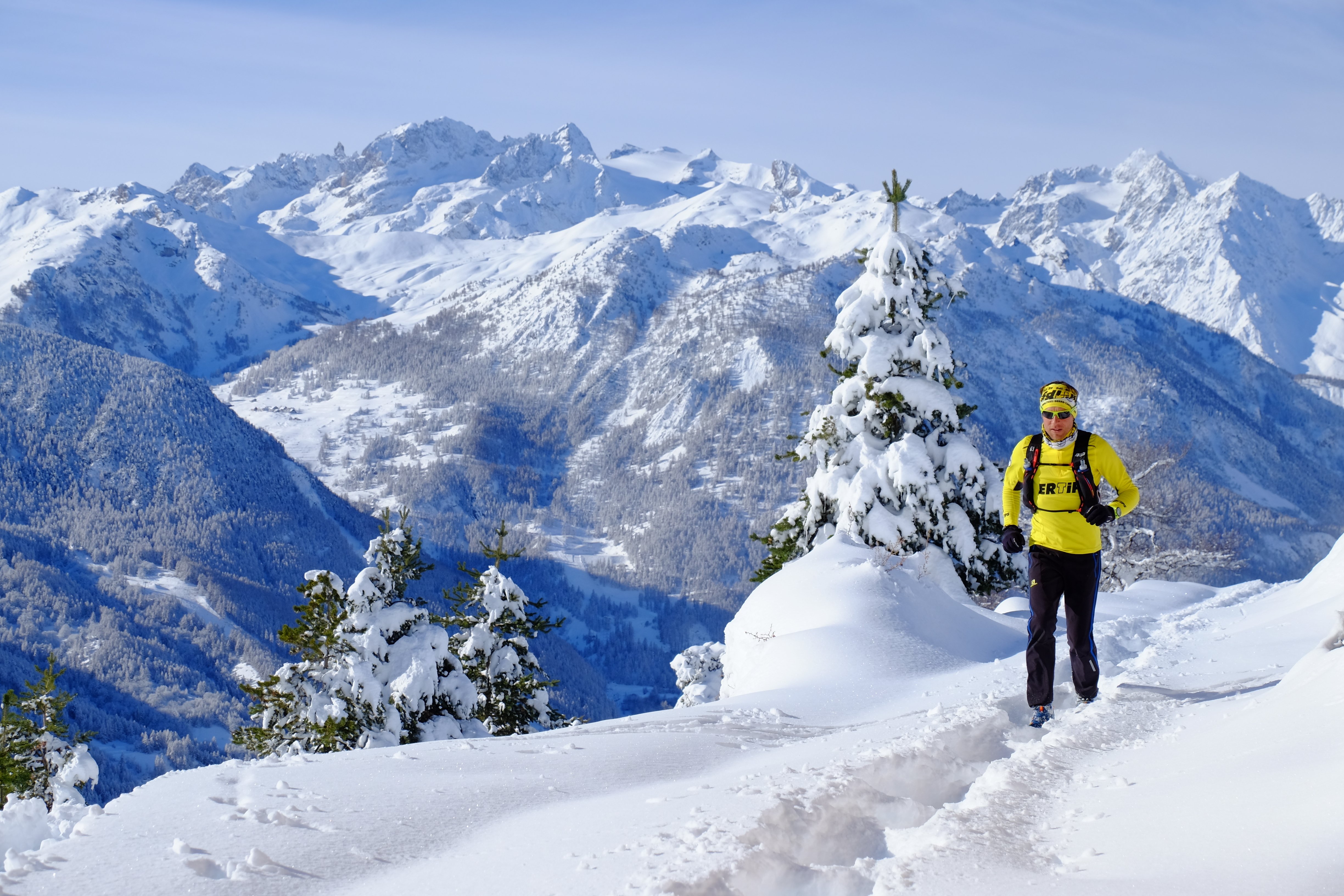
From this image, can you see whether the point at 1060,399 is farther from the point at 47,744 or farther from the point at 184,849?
the point at 47,744

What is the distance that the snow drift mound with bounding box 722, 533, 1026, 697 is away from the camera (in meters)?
9.37

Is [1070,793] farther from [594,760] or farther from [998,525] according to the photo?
[998,525]

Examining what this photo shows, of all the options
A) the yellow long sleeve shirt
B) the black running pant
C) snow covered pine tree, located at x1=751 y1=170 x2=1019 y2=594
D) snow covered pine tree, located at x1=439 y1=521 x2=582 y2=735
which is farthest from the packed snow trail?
snow covered pine tree, located at x1=439 y1=521 x2=582 y2=735

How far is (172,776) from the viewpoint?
5164 mm

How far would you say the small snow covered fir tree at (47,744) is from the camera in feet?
58.2

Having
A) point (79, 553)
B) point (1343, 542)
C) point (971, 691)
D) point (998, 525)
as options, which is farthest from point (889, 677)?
point (79, 553)

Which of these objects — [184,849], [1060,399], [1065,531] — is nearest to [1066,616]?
[1065,531]

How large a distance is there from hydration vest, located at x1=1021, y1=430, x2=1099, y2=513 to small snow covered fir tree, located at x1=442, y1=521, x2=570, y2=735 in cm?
1156

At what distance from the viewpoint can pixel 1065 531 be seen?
711 centimetres

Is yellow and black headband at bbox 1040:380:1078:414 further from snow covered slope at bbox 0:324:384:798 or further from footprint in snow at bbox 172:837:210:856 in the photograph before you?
snow covered slope at bbox 0:324:384:798

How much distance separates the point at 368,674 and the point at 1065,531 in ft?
36.9

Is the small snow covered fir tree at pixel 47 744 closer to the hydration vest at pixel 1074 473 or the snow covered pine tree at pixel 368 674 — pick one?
the snow covered pine tree at pixel 368 674

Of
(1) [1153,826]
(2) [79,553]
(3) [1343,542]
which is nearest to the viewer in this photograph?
(1) [1153,826]

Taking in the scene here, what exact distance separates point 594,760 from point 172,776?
246 centimetres
